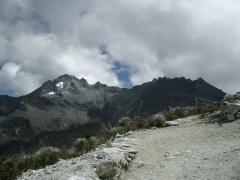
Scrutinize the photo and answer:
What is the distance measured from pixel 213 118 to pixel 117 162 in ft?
Result: 36.1

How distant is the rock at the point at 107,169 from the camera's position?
17.2 m

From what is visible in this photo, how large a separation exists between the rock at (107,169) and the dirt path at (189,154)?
545mm

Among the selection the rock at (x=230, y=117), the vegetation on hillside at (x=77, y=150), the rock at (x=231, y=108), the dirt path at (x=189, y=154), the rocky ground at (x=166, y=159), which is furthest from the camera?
the rock at (x=231, y=108)

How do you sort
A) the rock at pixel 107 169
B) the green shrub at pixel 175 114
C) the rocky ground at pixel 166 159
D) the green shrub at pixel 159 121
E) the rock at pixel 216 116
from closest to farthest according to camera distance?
the rocky ground at pixel 166 159 → the rock at pixel 107 169 → the rock at pixel 216 116 → the green shrub at pixel 159 121 → the green shrub at pixel 175 114

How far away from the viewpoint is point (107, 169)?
17.4 m

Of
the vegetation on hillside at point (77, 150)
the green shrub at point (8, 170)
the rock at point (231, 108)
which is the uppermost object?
the rock at point (231, 108)

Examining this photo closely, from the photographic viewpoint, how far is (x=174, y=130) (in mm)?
25656

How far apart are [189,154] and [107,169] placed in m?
4.31

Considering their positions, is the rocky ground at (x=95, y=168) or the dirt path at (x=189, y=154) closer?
the dirt path at (x=189, y=154)

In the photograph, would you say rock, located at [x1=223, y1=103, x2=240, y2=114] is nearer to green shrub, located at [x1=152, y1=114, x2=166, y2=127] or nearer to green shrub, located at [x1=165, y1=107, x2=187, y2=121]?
green shrub, located at [x1=152, y1=114, x2=166, y2=127]

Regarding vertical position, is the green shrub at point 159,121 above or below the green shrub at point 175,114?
below

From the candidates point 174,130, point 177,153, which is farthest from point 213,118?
point 177,153

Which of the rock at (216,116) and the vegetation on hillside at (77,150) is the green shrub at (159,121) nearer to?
the vegetation on hillside at (77,150)

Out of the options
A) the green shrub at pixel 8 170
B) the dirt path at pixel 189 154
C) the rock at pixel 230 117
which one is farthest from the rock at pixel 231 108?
the green shrub at pixel 8 170
